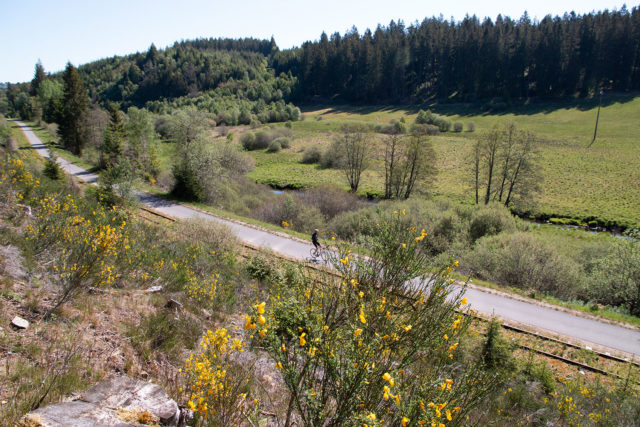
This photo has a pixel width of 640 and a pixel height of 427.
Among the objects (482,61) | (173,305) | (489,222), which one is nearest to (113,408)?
(173,305)

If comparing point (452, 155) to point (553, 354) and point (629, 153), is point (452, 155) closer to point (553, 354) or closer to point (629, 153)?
point (629, 153)

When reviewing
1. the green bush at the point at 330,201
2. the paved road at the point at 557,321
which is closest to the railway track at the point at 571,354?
the paved road at the point at 557,321

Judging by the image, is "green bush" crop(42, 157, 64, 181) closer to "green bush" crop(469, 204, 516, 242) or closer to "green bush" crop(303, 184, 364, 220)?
"green bush" crop(303, 184, 364, 220)

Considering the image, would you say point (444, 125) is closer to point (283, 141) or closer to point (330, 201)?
point (283, 141)

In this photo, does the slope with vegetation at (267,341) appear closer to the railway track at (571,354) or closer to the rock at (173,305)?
the rock at (173,305)

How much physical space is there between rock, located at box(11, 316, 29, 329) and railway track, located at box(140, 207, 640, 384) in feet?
19.3

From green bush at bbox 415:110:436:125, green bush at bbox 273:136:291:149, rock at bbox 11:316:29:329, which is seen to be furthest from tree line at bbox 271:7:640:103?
rock at bbox 11:316:29:329

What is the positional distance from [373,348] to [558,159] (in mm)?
63066

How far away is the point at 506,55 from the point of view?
90.3 metres

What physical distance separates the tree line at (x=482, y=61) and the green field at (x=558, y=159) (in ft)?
30.2

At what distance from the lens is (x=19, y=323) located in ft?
15.6

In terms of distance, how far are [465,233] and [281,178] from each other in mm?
31889

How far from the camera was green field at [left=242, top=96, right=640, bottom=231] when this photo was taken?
3806cm

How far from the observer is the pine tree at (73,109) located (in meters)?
43.8
